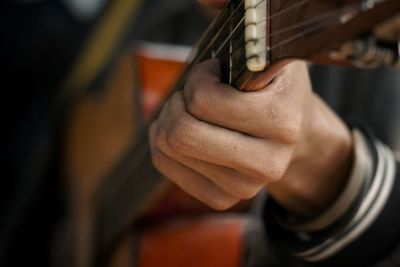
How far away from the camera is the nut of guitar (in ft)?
1.20

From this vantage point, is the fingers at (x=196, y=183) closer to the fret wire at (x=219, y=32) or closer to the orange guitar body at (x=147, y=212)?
the fret wire at (x=219, y=32)

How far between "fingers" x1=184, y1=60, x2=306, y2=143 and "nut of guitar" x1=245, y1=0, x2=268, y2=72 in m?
0.04

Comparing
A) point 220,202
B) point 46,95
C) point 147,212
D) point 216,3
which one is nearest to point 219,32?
point 216,3

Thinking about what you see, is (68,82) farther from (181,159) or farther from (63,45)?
(181,159)

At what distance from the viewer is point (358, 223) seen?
535 millimetres

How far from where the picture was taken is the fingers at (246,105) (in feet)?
1.32

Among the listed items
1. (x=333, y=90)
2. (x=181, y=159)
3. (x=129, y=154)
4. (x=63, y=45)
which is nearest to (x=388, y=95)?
(x=333, y=90)

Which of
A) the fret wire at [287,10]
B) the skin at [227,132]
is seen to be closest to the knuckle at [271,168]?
the skin at [227,132]

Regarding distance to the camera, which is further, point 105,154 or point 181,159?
point 105,154

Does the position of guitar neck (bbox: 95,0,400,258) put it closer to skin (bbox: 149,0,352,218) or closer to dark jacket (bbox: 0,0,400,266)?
skin (bbox: 149,0,352,218)

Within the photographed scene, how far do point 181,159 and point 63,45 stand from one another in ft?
3.15

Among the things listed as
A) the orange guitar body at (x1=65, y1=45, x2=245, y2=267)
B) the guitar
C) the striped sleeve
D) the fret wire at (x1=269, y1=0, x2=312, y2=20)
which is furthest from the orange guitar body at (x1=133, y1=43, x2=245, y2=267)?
the fret wire at (x1=269, y1=0, x2=312, y2=20)

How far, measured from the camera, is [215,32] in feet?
1.49

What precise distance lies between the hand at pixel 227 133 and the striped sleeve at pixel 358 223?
103mm
